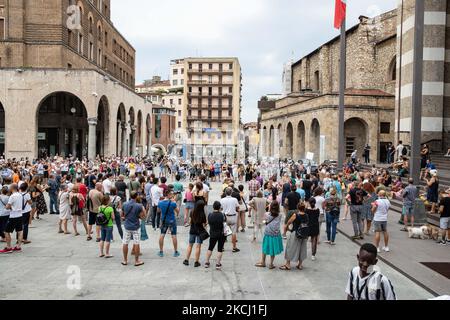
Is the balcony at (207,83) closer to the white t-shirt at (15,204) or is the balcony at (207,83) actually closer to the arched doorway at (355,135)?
the arched doorway at (355,135)

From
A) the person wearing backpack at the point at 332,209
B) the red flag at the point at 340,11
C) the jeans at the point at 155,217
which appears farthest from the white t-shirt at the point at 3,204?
the red flag at the point at 340,11

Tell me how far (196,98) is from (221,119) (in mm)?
7205

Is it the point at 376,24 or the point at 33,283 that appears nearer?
the point at 33,283

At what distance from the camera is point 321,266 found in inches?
384

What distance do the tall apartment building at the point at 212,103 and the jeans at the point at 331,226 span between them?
80307mm

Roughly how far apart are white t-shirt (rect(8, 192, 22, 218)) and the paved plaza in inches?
38.3

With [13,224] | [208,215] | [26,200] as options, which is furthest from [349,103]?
[13,224]

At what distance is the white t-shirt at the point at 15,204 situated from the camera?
1058 centimetres

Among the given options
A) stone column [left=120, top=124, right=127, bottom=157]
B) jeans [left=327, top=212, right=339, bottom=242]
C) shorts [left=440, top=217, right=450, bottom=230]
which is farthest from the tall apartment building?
shorts [left=440, top=217, right=450, bottom=230]

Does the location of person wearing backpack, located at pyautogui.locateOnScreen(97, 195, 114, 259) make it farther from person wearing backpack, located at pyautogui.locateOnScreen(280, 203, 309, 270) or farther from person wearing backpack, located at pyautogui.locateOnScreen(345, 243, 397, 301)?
person wearing backpack, located at pyautogui.locateOnScreen(345, 243, 397, 301)

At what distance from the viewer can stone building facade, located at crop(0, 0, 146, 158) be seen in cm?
3152

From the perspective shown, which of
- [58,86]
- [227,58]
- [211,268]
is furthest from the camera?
[227,58]
